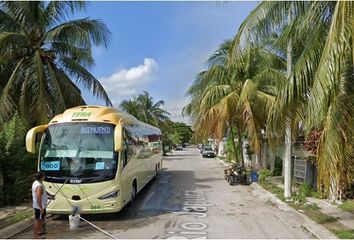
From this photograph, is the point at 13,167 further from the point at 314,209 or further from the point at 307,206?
the point at 314,209

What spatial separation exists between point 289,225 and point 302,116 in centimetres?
275

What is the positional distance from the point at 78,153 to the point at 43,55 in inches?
382

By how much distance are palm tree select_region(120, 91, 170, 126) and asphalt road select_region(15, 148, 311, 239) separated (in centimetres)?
3513

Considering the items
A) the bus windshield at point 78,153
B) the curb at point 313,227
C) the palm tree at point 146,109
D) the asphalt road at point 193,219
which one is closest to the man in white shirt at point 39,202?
the asphalt road at point 193,219

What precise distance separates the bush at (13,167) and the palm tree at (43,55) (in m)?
3.70

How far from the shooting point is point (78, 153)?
11727 millimetres

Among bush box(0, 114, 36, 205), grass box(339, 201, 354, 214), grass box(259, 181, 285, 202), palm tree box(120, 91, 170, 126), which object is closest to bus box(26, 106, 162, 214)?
bush box(0, 114, 36, 205)

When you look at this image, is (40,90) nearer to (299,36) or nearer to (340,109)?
(299,36)

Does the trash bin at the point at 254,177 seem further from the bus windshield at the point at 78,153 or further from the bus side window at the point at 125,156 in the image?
the bus windshield at the point at 78,153

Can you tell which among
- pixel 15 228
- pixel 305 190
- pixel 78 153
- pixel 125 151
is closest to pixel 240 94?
pixel 305 190

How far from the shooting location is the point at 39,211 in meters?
9.30

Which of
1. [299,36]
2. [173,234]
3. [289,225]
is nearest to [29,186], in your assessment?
[173,234]

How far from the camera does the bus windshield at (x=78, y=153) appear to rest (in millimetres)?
11508

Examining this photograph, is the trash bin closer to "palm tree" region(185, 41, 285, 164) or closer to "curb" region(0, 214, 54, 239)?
"palm tree" region(185, 41, 285, 164)
